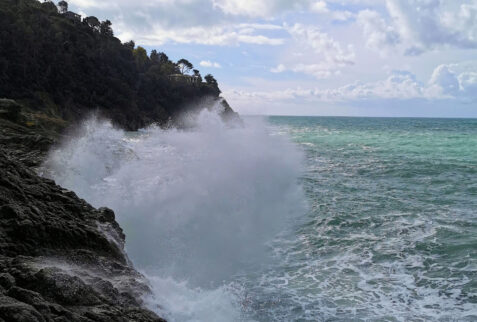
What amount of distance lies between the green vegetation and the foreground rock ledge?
38.9 m

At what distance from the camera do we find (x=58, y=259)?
5.59 m

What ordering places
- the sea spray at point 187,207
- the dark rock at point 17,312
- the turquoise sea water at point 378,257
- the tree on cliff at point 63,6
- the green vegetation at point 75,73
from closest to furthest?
the dark rock at point 17,312 → the turquoise sea water at point 378,257 → the sea spray at point 187,207 → the green vegetation at point 75,73 → the tree on cliff at point 63,6

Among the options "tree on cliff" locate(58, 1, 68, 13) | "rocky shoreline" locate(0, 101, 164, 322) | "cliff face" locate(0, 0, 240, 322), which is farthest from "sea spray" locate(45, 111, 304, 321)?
"tree on cliff" locate(58, 1, 68, 13)

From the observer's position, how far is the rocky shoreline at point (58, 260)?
4.13 meters

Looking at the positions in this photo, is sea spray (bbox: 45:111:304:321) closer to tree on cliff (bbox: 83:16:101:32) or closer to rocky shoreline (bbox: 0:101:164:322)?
rocky shoreline (bbox: 0:101:164:322)

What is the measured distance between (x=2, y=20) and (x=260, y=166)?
48.8 metres

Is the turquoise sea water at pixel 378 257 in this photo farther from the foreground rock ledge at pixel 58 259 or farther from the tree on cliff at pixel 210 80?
the tree on cliff at pixel 210 80

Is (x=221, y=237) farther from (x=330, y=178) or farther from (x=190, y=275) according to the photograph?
(x=330, y=178)

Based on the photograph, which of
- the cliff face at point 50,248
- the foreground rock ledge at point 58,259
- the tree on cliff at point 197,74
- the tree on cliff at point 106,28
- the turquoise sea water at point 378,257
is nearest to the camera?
the foreground rock ledge at point 58,259

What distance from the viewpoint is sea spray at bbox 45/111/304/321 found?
27.4 ft

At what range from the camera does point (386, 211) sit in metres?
13.8

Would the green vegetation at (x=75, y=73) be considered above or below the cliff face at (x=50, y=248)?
above

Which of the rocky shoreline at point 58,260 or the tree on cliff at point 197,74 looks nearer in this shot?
the rocky shoreline at point 58,260

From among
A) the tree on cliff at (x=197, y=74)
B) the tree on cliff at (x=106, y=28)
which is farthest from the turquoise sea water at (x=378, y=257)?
the tree on cliff at (x=197, y=74)
